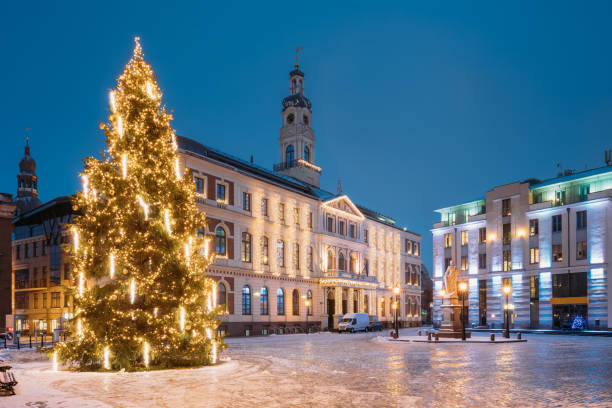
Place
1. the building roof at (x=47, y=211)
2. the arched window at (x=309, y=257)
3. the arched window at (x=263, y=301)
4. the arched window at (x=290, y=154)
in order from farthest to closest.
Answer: the arched window at (x=290, y=154) → the arched window at (x=309, y=257) → the building roof at (x=47, y=211) → the arched window at (x=263, y=301)

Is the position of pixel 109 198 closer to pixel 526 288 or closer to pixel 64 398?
pixel 64 398

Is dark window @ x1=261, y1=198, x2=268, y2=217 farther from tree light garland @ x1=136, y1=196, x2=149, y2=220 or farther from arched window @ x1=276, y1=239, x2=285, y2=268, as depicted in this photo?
tree light garland @ x1=136, y1=196, x2=149, y2=220

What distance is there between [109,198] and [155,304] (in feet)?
13.9

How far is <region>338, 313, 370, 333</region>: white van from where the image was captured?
187ft

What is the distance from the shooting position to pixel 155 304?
19.4 metres

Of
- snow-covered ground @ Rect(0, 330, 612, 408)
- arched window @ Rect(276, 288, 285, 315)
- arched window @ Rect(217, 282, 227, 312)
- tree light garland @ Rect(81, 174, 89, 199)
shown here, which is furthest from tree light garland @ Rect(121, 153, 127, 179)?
arched window @ Rect(276, 288, 285, 315)

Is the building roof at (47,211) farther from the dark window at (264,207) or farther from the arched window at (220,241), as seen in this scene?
the dark window at (264,207)

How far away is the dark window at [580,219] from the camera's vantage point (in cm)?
5941

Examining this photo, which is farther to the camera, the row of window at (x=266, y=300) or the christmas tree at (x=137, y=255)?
the row of window at (x=266, y=300)

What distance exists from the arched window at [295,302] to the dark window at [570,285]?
94.6ft

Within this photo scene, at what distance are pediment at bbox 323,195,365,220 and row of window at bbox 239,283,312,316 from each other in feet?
35.2

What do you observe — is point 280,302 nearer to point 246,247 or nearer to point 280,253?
point 280,253

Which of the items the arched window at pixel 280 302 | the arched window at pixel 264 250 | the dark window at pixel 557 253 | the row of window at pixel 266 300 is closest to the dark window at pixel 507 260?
the dark window at pixel 557 253

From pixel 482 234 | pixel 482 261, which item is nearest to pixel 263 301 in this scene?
pixel 482 261
